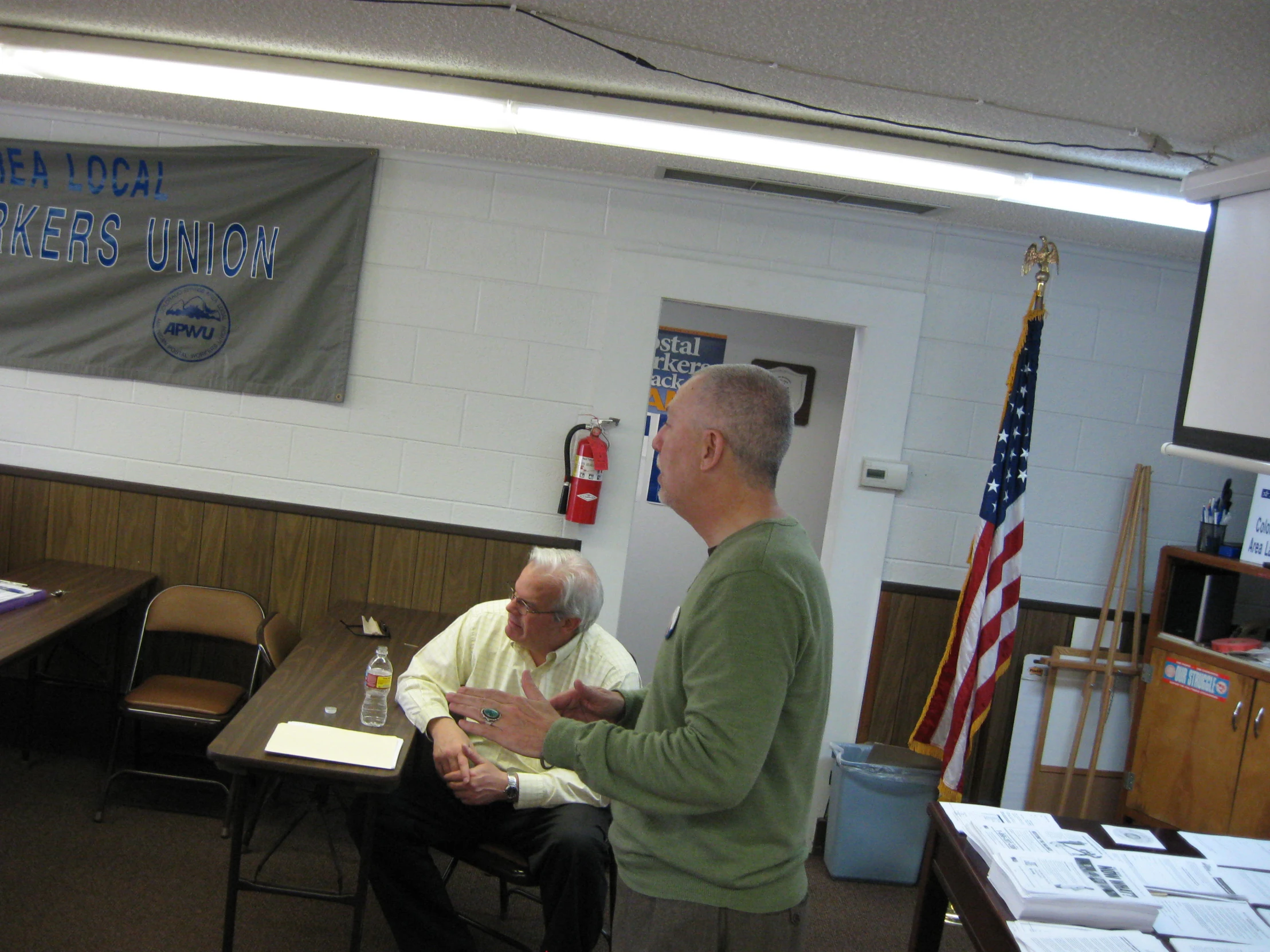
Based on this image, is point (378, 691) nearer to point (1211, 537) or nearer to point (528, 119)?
point (528, 119)

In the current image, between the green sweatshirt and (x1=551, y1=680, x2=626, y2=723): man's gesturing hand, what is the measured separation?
0.23 metres

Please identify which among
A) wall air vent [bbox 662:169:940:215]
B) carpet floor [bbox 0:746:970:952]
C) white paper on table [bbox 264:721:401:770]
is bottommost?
carpet floor [bbox 0:746:970:952]

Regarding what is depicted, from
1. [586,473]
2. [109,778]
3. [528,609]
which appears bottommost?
[109,778]

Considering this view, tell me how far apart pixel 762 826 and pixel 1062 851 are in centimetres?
87

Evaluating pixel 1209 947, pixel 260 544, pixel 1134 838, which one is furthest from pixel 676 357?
pixel 1209 947

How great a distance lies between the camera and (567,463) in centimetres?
379

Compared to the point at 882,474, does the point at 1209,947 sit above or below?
below

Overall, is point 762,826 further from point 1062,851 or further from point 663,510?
point 663,510

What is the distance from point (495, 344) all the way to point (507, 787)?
1858 millimetres

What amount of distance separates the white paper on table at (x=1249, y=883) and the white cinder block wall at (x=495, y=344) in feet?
6.29

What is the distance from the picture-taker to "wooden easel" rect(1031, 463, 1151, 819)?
380cm

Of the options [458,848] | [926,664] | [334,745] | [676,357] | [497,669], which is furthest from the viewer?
[676,357]

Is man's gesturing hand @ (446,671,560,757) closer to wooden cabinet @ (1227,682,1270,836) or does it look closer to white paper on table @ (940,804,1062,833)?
white paper on table @ (940,804,1062,833)

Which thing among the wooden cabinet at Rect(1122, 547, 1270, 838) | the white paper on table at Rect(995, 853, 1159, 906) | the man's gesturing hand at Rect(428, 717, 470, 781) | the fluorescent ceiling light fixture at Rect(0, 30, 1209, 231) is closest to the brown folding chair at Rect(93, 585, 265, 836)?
the man's gesturing hand at Rect(428, 717, 470, 781)
